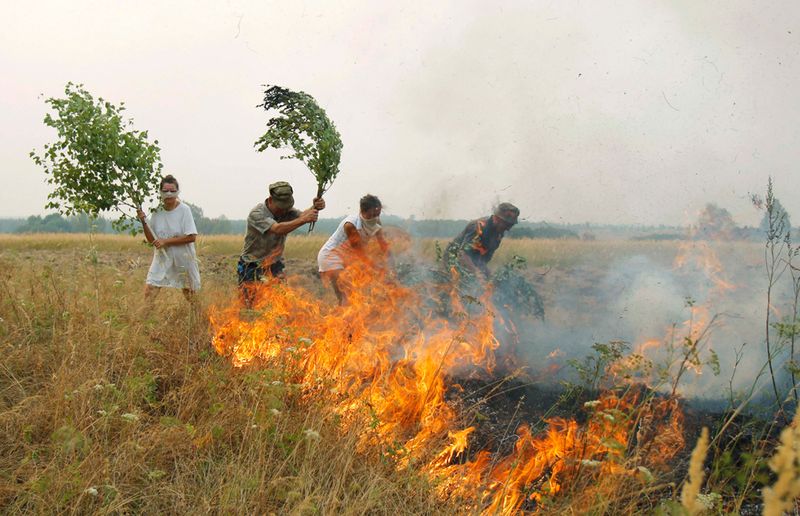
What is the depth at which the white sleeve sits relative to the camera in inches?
239

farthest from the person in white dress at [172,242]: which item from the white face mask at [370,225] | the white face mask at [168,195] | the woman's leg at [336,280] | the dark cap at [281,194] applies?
the white face mask at [370,225]

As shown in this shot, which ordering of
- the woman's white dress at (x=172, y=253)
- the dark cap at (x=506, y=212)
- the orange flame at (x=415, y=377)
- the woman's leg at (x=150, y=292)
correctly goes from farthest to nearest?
1. the dark cap at (x=506, y=212)
2. the woman's white dress at (x=172, y=253)
3. the woman's leg at (x=150, y=292)
4. the orange flame at (x=415, y=377)

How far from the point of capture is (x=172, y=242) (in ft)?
19.5

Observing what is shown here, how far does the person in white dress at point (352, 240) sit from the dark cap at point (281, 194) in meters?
0.71

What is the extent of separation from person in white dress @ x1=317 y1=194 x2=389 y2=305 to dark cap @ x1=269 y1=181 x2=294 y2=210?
706 mm

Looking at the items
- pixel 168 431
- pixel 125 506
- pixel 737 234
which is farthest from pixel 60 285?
pixel 737 234

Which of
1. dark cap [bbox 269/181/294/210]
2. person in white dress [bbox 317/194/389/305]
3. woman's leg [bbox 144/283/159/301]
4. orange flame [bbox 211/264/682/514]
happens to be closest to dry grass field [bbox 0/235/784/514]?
orange flame [bbox 211/264/682/514]

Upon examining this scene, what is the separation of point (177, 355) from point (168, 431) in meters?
1.09

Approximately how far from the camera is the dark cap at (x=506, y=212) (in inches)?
272

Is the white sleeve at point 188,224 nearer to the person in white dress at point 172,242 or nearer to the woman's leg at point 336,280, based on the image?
the person in white dress at point 172,242

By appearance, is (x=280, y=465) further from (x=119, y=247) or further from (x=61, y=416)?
(x=119, y=247)

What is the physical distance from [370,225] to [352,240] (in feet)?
0.92

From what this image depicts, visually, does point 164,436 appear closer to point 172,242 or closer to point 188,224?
point 172,242

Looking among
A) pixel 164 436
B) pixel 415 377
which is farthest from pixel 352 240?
pixel 164 436
